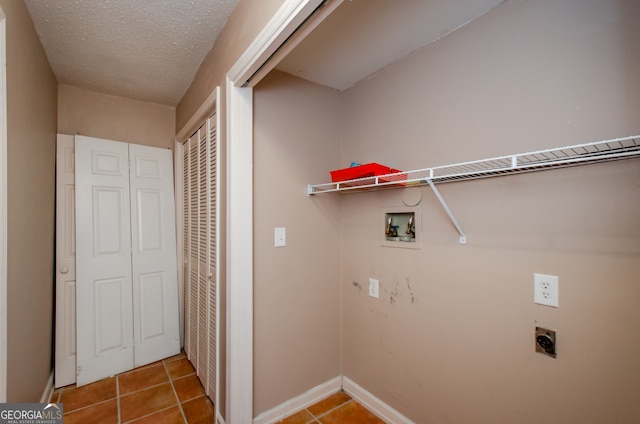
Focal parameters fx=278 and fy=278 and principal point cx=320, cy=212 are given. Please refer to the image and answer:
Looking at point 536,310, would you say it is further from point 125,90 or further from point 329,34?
point 125,90

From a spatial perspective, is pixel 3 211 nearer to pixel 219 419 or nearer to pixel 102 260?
pixel 102 260

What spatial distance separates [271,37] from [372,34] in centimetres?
64

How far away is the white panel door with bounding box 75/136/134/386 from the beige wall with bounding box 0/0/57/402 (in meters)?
0.18

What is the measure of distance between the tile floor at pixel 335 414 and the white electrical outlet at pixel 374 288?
2.44 feet

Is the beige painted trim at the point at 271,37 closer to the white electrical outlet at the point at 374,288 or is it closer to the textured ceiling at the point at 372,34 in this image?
the textured ceiling at the point at 372,34

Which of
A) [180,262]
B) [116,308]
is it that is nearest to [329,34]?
[180,262]

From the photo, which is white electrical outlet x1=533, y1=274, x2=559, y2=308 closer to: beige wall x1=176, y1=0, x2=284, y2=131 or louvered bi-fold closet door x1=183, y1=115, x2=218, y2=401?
beige wall x1=176, y1=0, x2=284, y2=131

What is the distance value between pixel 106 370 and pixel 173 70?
2.36 m

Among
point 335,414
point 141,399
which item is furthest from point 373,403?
point 141,399

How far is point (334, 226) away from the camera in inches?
79.9

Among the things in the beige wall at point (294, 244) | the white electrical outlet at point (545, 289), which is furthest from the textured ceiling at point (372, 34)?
the white electrical outlet at point (545, 289)

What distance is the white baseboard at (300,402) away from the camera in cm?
171

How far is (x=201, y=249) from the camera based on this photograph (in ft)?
6.82

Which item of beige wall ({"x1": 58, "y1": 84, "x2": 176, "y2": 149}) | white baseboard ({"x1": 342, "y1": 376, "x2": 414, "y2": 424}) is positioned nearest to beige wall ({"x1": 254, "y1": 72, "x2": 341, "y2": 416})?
white baseboard ({"x1": 342, "y1": 376, "x2": 414, "y2": 424})
